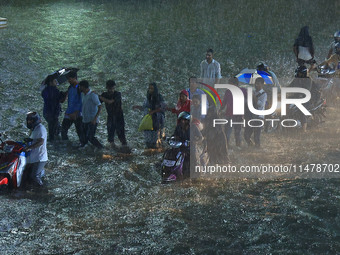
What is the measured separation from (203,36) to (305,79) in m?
7.87

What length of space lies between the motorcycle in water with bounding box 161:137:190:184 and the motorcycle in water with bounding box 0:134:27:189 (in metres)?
2.39

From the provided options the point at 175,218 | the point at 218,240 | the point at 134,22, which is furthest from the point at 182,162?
the point at 134,22

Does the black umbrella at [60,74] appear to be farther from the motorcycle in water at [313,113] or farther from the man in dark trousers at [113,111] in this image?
the motorcycle in water at [313,113]

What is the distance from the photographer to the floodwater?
772 centimetres

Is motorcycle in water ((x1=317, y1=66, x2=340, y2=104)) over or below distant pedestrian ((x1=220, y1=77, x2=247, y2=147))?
over

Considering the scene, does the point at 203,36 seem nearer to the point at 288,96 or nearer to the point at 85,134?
the point at 288,96

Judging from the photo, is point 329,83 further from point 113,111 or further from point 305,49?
point 113,111

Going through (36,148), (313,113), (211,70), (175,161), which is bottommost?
(175,161)

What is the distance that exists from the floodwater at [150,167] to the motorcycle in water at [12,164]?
0.25 meters

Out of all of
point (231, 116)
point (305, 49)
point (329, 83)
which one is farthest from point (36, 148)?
point (329, 83)

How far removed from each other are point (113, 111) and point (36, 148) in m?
2.36

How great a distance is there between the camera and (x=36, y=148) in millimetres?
9242

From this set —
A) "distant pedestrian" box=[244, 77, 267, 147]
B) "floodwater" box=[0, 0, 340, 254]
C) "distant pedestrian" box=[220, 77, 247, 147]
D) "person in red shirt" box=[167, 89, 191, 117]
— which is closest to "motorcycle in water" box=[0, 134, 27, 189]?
"floodwater" box=[0, 0, 340, 254]

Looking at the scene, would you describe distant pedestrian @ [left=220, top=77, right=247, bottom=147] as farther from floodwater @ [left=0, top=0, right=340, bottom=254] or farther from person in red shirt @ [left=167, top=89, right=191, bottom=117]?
person in red shirt @ [left=167, top=89, right=191, bottom=117]
